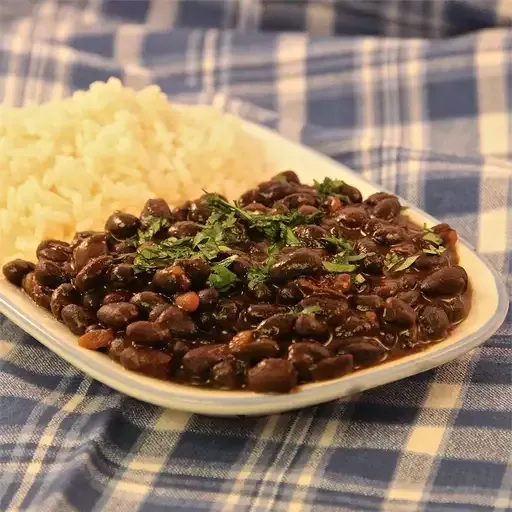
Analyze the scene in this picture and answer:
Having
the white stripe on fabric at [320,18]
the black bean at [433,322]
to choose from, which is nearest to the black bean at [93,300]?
the black bean at [433,322]

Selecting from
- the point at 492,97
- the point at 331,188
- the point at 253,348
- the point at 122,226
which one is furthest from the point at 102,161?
the point at 492,97

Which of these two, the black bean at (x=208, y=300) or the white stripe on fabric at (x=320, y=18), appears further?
the white stripe on fabric at (x=320, y=18)

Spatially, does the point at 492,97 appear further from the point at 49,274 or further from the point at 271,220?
the point at 49,274

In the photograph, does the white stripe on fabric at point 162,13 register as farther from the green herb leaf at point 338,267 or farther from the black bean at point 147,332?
the black bean at point 147,332

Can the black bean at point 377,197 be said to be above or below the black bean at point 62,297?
above

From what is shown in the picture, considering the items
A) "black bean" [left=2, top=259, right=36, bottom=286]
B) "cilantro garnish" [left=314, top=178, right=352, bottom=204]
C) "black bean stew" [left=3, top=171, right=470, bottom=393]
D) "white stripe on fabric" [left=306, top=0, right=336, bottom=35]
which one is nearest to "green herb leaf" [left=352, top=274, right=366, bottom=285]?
"black bean stew" [left=3, top=171, right=470, bottom=393]

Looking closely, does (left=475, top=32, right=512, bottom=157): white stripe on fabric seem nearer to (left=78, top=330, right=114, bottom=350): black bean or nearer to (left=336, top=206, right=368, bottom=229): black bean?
(left=336, top=206, right=368, bottom=229): black bean
